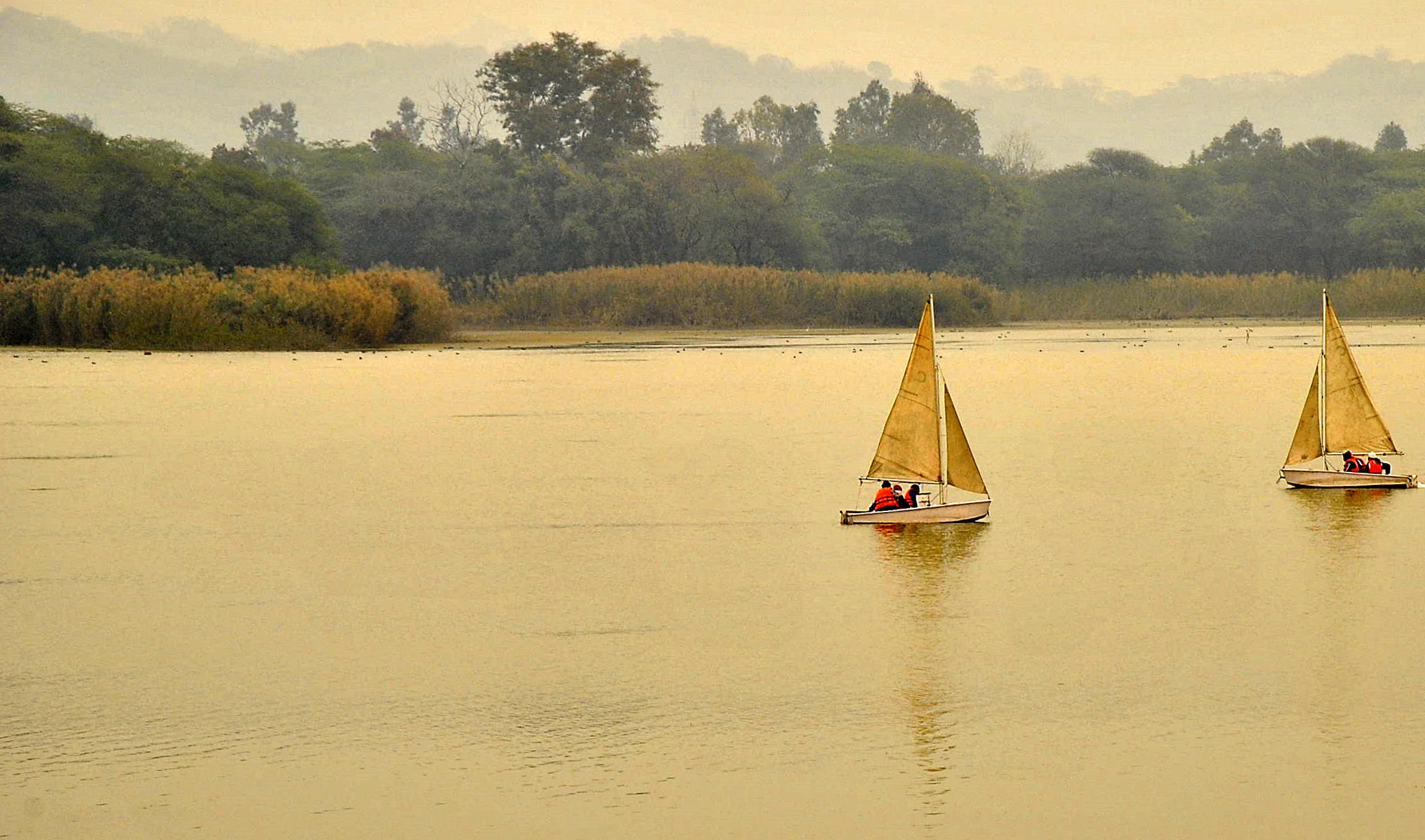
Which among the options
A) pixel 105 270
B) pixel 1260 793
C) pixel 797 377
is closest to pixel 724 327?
pixel 105 270

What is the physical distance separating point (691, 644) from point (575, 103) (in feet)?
307

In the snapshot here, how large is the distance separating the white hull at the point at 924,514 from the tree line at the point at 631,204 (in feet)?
159

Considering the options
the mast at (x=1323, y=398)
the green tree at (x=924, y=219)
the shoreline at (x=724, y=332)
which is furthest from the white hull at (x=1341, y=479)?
the green tree at (x=924, y=219)

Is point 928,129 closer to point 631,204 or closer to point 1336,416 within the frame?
point 631,204

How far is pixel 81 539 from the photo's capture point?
46.8 feet

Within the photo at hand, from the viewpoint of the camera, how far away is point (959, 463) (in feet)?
49.5

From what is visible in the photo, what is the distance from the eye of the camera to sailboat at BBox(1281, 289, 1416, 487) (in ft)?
58.1

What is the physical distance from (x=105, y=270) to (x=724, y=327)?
871 inches

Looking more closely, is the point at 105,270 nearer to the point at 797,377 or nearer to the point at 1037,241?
the point at 797,377

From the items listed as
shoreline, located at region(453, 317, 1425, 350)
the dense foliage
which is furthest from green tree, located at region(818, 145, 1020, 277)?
the dense foliage

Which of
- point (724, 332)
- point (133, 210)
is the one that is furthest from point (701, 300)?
point (133, 210)

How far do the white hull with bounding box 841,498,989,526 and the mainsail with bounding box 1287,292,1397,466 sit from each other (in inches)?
172

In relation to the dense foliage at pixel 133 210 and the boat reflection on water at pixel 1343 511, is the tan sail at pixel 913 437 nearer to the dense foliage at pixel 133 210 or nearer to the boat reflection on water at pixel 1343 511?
the boat reflection on water at pixel 1343 511

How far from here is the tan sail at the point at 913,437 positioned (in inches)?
586
